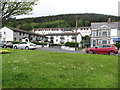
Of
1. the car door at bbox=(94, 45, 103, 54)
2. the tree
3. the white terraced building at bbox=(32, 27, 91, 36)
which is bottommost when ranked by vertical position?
the car door at bbox=(94, 45, 103, 54)

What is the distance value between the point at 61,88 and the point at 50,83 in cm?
65

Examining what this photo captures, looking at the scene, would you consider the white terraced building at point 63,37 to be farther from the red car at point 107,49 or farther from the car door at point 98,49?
the red car at point 107,49

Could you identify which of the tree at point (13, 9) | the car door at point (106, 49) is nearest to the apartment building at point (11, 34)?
the car door at point (106, 49)

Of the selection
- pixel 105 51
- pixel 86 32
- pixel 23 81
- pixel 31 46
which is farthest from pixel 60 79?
pixel 86 32

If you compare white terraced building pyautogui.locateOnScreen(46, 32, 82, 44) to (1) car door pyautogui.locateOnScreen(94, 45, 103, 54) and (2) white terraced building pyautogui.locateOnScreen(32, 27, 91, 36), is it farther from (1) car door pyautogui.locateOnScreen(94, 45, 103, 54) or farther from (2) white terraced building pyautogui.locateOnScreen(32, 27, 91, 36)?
(1) car door pyautogui.locateOnScreen(94, 45, 103, 54)

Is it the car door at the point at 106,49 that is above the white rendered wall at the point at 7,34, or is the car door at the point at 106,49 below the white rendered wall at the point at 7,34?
below

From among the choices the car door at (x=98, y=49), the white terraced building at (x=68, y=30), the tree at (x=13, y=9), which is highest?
the white terraced building at (x=68, y=30)

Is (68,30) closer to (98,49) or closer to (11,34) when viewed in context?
(11,34)

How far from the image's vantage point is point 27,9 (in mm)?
9297

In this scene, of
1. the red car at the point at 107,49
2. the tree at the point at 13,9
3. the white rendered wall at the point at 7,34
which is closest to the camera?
the tree at the point at 13,9

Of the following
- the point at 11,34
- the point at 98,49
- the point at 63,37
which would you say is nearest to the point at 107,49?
the point at 98,49

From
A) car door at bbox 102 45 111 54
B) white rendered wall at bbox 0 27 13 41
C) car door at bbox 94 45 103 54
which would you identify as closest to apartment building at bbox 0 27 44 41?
white rendered wall at bbox 0 27 13 41

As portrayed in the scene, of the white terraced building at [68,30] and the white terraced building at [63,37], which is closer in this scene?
the white terraced building at [63,37]

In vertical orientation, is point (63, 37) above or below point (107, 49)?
above
